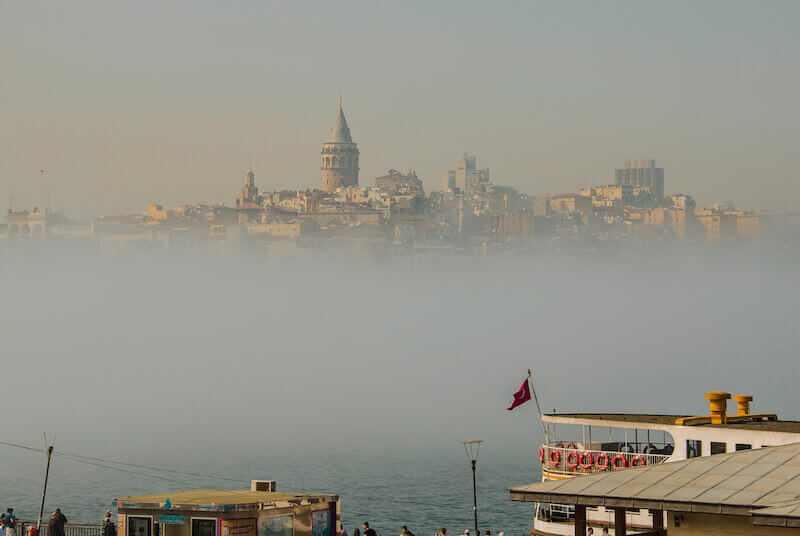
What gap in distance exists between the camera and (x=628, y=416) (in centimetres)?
4016

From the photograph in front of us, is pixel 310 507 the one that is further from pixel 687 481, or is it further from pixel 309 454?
pixel 309 454

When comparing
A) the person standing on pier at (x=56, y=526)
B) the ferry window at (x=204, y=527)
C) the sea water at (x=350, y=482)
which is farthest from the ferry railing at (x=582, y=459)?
the sea water at (x=350, y=482)

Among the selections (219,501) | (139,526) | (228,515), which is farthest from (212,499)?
(139,526)

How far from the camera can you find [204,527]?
74.2 ft

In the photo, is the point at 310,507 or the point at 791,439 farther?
the point at 791,439

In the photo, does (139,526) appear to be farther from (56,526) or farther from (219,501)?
(56,526)

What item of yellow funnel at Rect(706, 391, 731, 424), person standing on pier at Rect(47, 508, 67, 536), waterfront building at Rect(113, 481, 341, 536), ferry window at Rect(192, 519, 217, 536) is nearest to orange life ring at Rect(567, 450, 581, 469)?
yellow funnel at Rect(706, 391, 731, 424)

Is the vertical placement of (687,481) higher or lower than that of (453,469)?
higher

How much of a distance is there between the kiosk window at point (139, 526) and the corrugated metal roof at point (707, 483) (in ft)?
29.2

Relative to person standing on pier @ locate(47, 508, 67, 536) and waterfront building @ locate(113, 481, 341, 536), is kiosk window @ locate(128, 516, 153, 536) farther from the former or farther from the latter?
person standing on pier @ locate(47, 508, 67, 536)

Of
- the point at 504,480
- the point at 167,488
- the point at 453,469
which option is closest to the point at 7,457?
the point at 167,488

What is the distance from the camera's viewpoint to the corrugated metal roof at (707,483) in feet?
52.9

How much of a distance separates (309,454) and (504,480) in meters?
57.8

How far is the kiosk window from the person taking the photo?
23.4 meters
